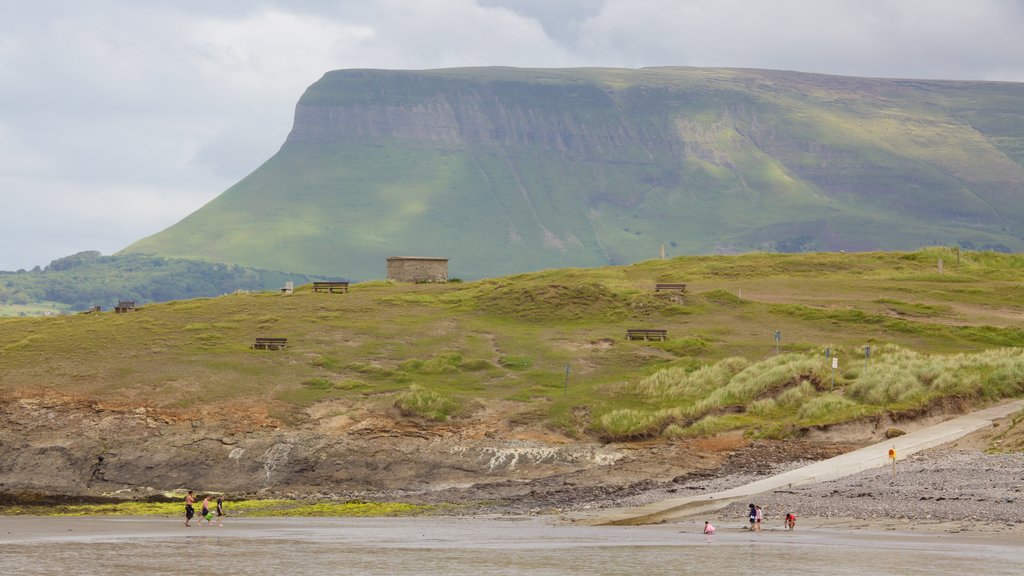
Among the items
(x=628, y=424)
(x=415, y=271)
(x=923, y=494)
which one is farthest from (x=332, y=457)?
(x=415, y=271)

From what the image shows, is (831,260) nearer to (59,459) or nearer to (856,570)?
(59,459)

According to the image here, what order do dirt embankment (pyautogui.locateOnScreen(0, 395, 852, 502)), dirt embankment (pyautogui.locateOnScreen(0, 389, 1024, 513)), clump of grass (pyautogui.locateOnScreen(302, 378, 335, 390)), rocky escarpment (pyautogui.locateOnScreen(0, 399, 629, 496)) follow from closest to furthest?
dirt embankment (pyautogui.locateOnScreen(0, 389, 1024, 513)), dirt embankment (pyautogui.locateOnScreen(0, 395, 852, 502)), rocky escarpment (pyautogui.locateOnScreen(0, 399, 629, 496)), clump of grass (pyautogui.locateOnScreen(302, 378, 335, 390))

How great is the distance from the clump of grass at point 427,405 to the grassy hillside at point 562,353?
0.12m

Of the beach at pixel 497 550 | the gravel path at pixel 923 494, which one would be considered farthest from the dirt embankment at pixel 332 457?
the beach at pixel 497 550

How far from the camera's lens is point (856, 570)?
A: 127 feet

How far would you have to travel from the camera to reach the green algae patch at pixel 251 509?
2338 inches

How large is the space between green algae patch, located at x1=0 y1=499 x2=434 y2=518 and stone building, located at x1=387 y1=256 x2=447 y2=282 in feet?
201

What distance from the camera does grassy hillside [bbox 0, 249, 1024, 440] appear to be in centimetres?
7331

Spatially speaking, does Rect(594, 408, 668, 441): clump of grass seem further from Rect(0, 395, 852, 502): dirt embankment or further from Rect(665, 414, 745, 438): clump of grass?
Rect(0, 395, 852, 502): dirt embankment

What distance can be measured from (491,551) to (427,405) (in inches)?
1169

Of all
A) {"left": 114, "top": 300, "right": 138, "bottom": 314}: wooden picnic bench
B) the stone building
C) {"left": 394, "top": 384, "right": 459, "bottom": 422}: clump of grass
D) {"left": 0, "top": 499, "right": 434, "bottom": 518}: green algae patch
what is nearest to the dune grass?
{"left": 394, "top": 384, "right": 459, "bottom": 422}: clump of grass

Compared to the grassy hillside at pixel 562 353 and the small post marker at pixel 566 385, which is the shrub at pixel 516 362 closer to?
the grassy hillside at pixel 562 353

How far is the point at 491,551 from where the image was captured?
44.4m

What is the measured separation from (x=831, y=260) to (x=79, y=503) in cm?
8054
